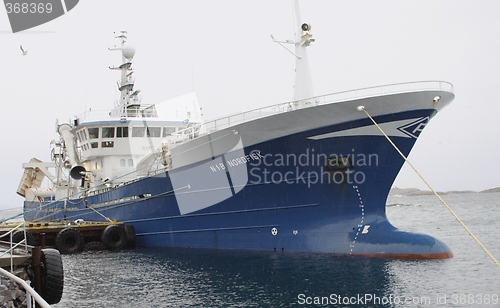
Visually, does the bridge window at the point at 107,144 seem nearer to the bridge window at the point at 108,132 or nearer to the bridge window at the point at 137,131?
the bridge window at the point at 108,132

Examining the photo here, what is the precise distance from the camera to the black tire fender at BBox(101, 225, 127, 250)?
17.6 m

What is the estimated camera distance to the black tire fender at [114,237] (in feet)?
57.8

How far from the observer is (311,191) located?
13562 millimetres

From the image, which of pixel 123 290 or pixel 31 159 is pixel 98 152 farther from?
pixel 31 159

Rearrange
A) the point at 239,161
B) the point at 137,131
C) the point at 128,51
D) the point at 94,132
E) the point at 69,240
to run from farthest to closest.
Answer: the point at 128,51 < the point at 94,132 < the point at 137,131 < the point at 69,240 < the point at 239,161

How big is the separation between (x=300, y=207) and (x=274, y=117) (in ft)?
8.72

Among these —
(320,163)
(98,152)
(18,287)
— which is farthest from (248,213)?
(98,152)

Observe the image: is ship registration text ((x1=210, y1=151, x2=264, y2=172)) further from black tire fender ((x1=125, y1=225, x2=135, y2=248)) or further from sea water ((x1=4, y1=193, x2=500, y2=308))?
black tire fender ((x1=125, y1=225, x2=135, y2=248))

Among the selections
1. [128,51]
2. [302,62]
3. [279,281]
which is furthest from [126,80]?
[279,281]

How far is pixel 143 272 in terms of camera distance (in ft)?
42.5

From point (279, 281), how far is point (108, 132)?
40.3 feet

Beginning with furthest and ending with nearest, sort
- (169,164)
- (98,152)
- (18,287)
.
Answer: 1. (98,152)
2. (169,164)
3. (18,287)

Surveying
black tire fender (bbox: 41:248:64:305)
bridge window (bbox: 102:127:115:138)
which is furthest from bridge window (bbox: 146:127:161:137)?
black tire fender (bbox: 41:248:64:305)

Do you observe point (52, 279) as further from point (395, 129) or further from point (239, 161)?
point (395, 129)
